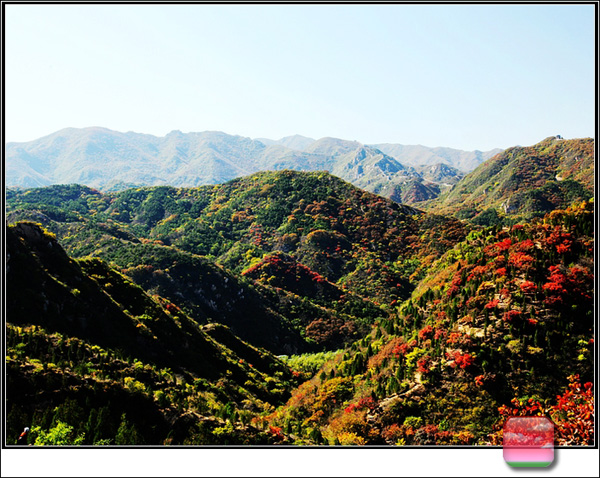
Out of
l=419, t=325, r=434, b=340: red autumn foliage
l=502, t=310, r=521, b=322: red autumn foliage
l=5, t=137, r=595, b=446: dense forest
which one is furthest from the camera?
l=419, t=325, r=434, b=340: red autumn foliage

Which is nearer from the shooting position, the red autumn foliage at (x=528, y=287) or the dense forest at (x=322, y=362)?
the dense forest at (x=322, y=362)

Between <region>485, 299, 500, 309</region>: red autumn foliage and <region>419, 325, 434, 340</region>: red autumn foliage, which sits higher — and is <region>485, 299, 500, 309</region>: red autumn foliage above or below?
above

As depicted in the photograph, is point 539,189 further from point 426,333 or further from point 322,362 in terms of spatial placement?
point 426,333

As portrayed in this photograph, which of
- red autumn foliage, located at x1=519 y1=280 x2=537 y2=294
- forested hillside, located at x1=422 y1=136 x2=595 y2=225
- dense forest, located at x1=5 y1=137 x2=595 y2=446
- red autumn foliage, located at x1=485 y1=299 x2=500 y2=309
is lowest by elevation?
dense forest, located at x1=5 y1=137 x2=595 y2=446

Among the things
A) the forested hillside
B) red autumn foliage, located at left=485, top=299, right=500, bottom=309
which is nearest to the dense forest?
red autumn foliage, located at left=485, top=299, right=500, bottom=309

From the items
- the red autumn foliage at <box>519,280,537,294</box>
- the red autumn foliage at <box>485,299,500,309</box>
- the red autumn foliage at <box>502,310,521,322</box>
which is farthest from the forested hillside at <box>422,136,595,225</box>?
the red autumn foliage at <box>502,310,521,322</box>

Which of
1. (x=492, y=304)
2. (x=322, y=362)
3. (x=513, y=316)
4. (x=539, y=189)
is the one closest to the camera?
(x=513, y=316)

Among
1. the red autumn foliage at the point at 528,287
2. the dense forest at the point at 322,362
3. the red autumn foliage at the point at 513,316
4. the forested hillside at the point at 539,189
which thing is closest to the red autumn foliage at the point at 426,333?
the dense forest at the point at 322,362

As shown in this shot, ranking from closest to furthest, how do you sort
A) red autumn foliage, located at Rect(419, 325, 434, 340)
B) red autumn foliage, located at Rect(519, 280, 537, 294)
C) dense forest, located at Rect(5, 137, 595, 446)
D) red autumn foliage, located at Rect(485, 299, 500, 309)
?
dense forest, located at Rect(5, 137, 595, 446), red autumn foliage, located at Rect(519, 280, 537, 294), red autumn foliage, located at Rect(485, 299, 500, 309), red autumn foliage, located at Rect(419, 325, 434, 340)

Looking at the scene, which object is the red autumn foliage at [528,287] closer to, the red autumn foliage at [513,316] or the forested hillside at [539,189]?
the red autumn foliage at [513,316]

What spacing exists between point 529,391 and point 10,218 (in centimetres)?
11686

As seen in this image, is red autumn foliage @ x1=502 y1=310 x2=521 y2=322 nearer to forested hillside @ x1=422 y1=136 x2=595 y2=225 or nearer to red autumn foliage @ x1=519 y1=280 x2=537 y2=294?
red autumn foliage @ x1=519 y1=280 x2=537 y2=294

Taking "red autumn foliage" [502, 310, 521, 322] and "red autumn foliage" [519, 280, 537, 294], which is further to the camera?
"red autumn foliage" [519, 280, 537, 294]

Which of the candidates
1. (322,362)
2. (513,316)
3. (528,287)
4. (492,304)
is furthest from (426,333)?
(322,362)
